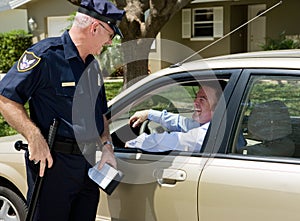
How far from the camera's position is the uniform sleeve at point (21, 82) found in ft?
9.17

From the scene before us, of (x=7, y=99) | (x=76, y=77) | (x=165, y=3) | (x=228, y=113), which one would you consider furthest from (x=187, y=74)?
(x=165, y=3)

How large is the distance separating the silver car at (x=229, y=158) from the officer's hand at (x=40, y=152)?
526 mm

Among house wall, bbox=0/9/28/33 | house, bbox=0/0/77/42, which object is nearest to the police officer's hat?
house, bbox=0/0/77/42

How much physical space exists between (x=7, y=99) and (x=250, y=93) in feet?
4.30

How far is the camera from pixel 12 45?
19.1 m

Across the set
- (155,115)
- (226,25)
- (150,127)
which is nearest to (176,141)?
(155,115)

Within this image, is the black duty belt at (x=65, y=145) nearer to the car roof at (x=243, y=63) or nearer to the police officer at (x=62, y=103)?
the police officer at (x=62, y=103)

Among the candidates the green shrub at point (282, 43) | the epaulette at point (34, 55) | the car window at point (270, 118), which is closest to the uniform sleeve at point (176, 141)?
the car window at point (270, 118)

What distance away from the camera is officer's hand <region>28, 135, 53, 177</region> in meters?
2.81

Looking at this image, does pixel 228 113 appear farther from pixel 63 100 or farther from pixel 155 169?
pixel 63 100

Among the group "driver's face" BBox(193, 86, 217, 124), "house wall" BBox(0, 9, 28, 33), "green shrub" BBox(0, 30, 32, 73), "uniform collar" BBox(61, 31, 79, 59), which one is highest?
"uniform collar" BBox(61, 31, 79, 59)

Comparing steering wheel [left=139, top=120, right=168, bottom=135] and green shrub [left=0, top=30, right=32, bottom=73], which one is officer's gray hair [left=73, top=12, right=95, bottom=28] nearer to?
steering wheel [left=139, top=120, right=168, bottom=135]

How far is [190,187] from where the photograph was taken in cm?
285

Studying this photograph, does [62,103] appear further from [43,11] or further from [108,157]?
[43,11]
